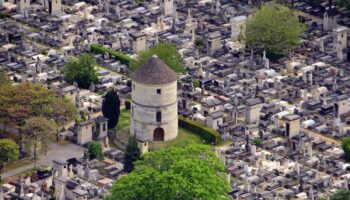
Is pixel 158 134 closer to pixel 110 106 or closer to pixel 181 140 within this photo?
pixel 181 140

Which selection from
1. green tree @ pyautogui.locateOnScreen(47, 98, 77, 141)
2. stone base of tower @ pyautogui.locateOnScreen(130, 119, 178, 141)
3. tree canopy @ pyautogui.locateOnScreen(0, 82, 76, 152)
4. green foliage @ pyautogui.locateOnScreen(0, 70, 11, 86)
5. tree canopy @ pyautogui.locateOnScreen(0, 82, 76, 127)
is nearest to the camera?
tree canopy @ pyautogui.locateOnScreen(0, 82, 76, 152)

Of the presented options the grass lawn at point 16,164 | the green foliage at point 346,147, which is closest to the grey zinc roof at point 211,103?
the green foliage at point 346,147

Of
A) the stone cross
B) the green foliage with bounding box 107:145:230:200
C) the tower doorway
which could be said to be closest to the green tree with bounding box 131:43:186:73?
the tower doorway

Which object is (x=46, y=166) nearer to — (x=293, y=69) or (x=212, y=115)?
(x=212, y=115)

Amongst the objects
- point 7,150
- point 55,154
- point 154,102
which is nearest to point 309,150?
point 154,102

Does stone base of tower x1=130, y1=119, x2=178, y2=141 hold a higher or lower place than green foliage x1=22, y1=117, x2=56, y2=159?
lower

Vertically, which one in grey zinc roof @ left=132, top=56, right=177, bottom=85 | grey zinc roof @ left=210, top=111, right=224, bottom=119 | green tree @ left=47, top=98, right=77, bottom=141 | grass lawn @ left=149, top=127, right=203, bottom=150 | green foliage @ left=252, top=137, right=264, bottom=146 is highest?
grey zinc roof @ left=132, top=56, right=177, bottom=85

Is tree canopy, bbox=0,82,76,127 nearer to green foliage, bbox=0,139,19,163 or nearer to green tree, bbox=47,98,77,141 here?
green tree, bbox=47,98,77,141
